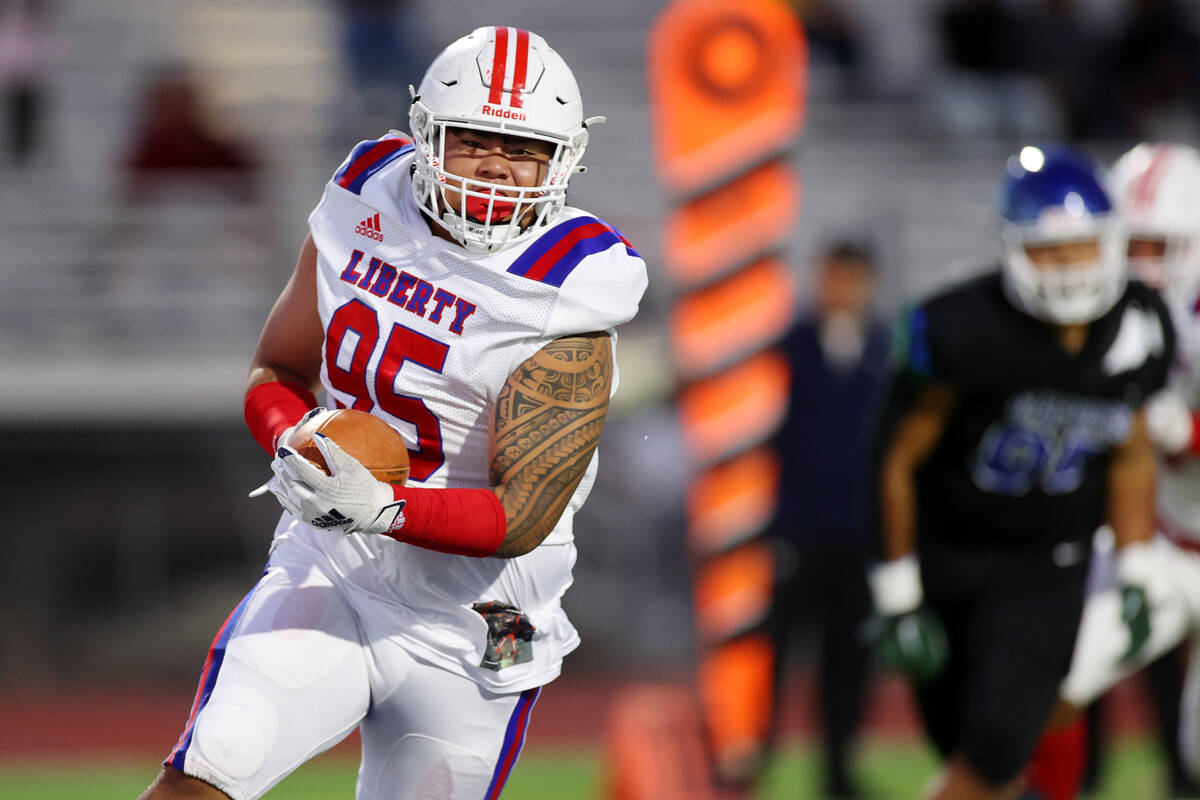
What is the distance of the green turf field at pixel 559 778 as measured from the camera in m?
6.01

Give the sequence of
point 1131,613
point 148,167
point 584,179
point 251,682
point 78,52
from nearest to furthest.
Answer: point 251,682
point 1131,613
point 148,167
point 584,179
point 78,52

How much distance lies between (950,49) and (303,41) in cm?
355

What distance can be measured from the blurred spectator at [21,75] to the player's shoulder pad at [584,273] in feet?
21.5

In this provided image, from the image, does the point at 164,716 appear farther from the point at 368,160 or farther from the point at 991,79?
the point at 368,160

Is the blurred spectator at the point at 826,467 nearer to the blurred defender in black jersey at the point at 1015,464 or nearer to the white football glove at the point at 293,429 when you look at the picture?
the blurred defender in black jersey at the point at 1015,464

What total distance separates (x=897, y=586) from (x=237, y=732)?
194 centimetres

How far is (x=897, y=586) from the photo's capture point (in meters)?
4.12

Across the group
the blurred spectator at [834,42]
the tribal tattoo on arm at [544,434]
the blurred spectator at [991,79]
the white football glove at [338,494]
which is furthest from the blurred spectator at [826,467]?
the white football glove at [338,494]

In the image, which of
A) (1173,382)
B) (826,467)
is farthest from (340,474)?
(826,467)

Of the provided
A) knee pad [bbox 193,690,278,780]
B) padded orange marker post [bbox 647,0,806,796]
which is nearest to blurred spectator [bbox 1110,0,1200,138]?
padded orange marker post [bbox 647,0,806,796]

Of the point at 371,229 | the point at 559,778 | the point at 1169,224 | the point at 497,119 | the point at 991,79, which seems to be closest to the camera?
the point at 497,119

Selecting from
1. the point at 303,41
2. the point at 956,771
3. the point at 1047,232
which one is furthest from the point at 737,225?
the point at 303,41

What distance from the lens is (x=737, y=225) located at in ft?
19.5

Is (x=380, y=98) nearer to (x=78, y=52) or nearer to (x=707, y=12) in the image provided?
(x=78, y=52)
